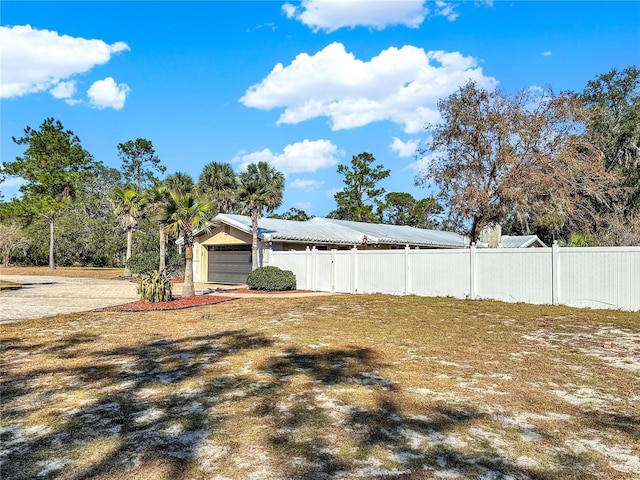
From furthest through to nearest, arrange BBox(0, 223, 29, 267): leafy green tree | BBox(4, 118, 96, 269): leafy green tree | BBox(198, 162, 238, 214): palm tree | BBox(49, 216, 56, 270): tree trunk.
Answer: BBox(4, 118, 96, 269): leafy green tree, BBox(0, 223, 29, 267): leafy green tree, BBox(49, 216, 56, 270): tree trunk, BBox(198, 162, 238, 214): palm tree

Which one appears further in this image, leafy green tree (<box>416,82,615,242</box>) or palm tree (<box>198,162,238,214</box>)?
palm tree (<box>198,162,238,214</box>)

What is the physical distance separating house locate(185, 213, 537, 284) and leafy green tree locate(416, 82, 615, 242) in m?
6.03

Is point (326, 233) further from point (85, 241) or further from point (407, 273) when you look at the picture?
point (85, 241)

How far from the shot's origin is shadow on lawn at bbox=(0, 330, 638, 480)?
11.3ft

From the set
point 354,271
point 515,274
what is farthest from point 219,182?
point 515,274

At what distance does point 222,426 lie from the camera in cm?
423

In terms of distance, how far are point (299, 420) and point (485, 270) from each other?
12.6 metres

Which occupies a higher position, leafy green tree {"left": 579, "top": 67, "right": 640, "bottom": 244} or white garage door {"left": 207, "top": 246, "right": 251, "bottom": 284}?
leafy green tree {"left": 579, "top": 67, "right": 640, "bottom": 244}

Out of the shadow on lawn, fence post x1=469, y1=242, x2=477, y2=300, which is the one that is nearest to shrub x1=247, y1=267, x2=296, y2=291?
fence post x1=469, y1=242, x2=477, y2=300

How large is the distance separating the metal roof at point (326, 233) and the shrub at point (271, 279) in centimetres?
258

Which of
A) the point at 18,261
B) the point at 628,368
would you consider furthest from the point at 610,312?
the point at 18,261

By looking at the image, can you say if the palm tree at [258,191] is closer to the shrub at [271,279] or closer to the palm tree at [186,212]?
the shrub at [271,279]

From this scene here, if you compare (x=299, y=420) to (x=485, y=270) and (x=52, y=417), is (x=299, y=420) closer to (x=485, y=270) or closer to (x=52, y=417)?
(x=52, y=417)

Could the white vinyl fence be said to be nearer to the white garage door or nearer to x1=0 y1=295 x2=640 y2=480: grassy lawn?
x1=0 y1=295 x2=640 y2=480: grassy lawn
